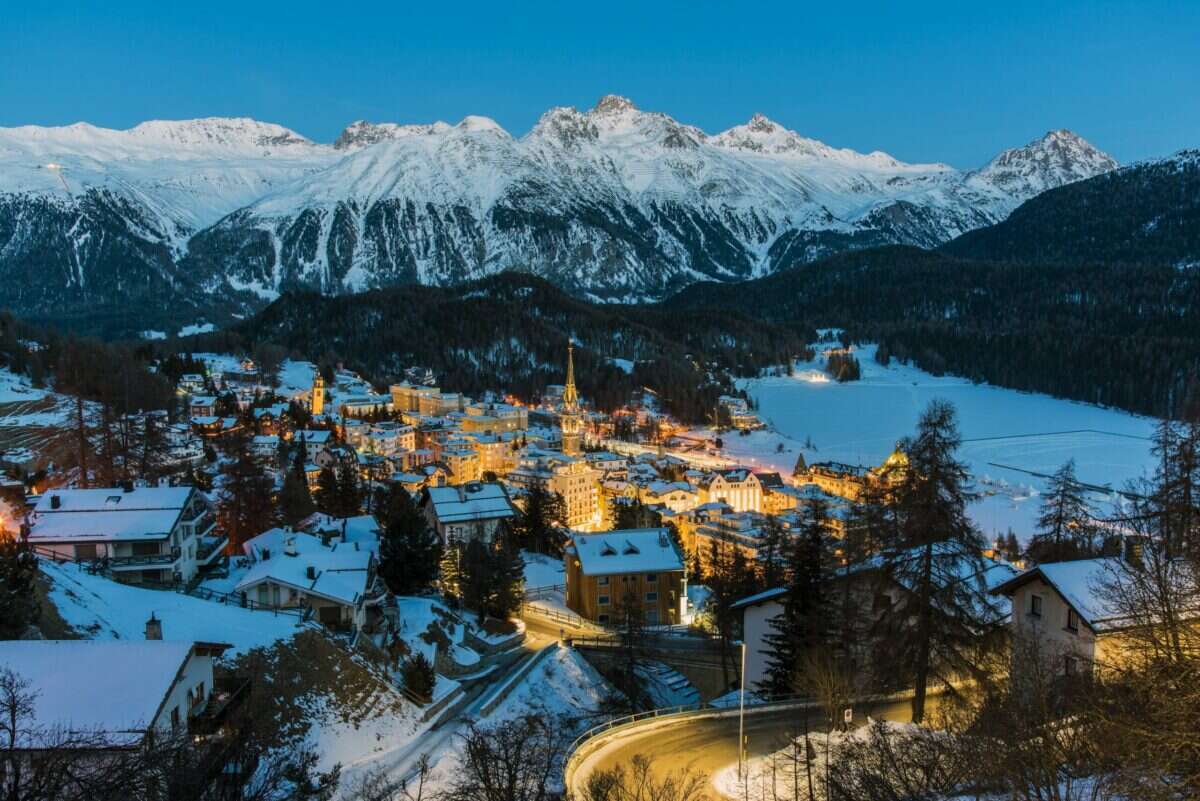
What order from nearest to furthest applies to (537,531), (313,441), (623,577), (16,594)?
1. (16,594)
2. (623,577)
3. (537,531)
4. (313,441)

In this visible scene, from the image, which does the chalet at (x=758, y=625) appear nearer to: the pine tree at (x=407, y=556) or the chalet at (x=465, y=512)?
the pine tree at (x=407, y=556)

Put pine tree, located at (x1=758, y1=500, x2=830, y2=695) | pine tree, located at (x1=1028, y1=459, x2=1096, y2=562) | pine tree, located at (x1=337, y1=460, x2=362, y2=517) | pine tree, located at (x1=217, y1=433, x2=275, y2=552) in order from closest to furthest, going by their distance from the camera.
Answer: pine tree, located at (x1=758, y1=500, x2=830, y2=695) → pine tree, located at (x1=1028, y1=459, x2=1096, y2=562) → pine tree, located at (x1=217, y1=433, x2=275, y2=552) → pine tree, located at (x1=337, y1=460, x2=362, y2=517)

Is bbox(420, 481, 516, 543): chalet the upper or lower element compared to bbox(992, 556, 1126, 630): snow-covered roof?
lower

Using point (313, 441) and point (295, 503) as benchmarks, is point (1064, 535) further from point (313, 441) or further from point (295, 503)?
point (313, 441)

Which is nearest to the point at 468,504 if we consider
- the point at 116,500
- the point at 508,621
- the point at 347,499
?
the point at 347,499

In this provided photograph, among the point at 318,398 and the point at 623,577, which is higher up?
the point at 318,398

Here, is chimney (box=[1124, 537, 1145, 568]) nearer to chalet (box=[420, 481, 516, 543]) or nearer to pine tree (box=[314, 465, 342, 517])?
chalet (box=[420, 481, 516, 543])

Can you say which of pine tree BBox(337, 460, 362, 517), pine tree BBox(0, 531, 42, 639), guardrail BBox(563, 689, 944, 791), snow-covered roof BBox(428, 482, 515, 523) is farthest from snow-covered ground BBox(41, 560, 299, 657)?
pine tree BBox(337, 460, 362, 517)
